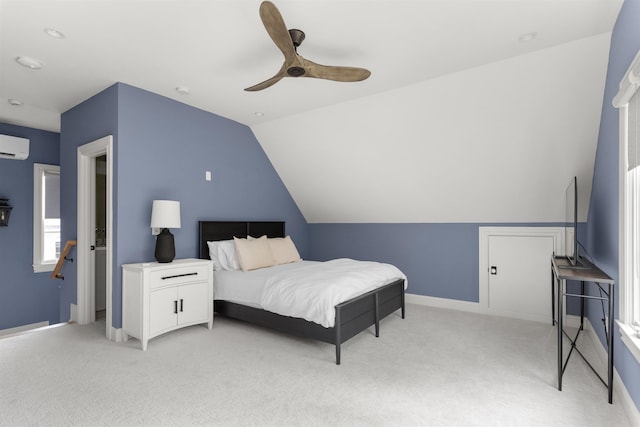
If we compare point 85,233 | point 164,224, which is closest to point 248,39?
point 164,224

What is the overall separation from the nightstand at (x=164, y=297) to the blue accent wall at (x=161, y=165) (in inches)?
9.5

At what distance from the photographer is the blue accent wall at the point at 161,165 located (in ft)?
11.1

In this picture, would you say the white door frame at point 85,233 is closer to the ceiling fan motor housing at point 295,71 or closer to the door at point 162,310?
the door at point 162,310

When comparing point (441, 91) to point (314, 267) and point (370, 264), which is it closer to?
point (370, 264)

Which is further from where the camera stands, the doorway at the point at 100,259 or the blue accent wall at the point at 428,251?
the blue accent wall at the point at 428,251

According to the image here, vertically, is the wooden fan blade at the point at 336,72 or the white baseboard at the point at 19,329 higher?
the wooden fan blade at the point at 336,72

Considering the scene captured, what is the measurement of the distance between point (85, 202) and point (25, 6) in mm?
2232

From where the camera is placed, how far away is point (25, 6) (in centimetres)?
219

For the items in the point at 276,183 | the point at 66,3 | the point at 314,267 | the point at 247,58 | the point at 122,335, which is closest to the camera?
the point at 66,3

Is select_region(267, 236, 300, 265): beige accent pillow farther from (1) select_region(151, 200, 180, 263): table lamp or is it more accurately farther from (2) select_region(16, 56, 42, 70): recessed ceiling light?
(2) select_region(16, 56, 42, 70): recessed ceiling light

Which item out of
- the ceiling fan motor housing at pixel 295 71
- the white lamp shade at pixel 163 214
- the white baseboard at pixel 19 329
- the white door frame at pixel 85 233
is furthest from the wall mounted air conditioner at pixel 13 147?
the ceiling fan motor housing at pixel 295 71

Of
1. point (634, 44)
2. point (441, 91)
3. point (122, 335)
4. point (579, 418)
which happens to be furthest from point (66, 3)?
point (579, 418)

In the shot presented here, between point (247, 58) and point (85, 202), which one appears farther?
point (85, 202)

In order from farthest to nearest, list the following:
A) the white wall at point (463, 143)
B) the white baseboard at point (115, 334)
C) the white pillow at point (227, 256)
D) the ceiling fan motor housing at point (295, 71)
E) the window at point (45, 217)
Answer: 1. the window at point (45, 217)
2. the white pillow at point (227, 256)
3. the white baseboard at point (115, 334)
4. the white wall at point (463, 143)
5. the ceiling fan motor housing at point (295, 71)
